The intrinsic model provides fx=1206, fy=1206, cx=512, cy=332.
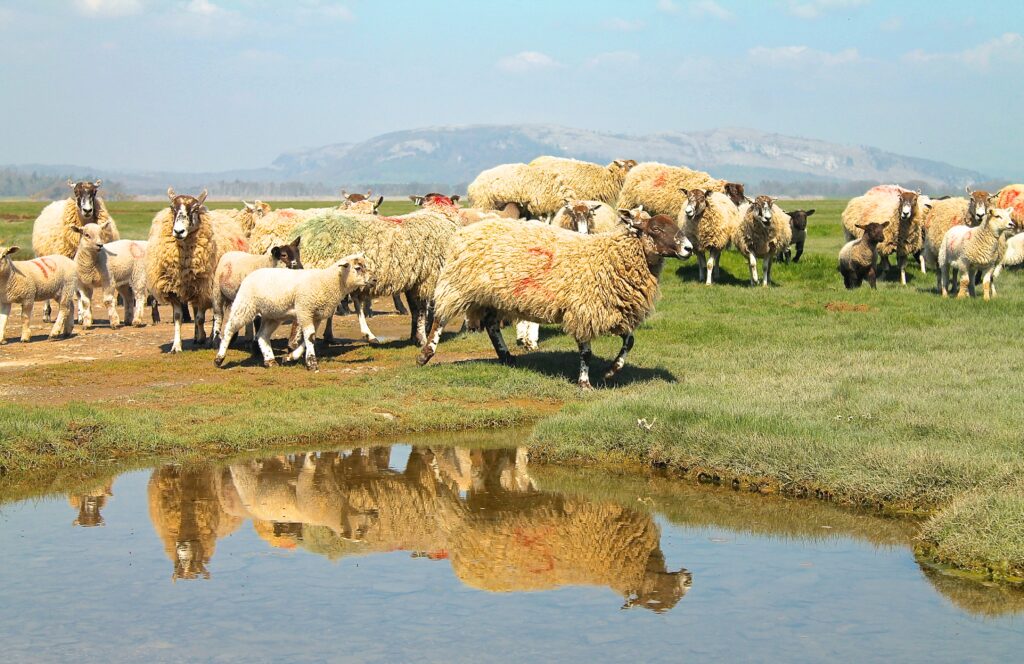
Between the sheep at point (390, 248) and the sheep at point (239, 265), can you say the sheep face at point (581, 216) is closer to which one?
the sheep at point (390, 248)

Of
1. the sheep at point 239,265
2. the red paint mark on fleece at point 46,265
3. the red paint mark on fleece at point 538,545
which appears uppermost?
the sheep at point 239,265

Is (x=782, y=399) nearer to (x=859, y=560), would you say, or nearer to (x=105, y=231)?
(x=859, y=560)

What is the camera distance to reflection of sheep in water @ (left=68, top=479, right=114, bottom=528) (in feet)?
32.2

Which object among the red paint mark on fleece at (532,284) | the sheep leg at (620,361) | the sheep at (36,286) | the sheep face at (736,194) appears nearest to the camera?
the red paint mark on fleece at (532,284)

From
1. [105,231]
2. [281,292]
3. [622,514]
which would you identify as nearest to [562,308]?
[281,292]

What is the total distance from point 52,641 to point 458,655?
2.41 metres

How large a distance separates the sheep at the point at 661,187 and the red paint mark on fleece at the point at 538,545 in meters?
21.1

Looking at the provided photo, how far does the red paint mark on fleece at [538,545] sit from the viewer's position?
8648mm

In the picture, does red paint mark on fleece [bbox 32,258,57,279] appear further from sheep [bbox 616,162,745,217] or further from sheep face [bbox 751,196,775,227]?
sheep [bbox 616,162,745,217]

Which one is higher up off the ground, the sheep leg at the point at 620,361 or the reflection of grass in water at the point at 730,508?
the sheep leg at the point at 620,361

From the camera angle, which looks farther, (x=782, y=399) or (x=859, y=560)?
(x=782, y=399)

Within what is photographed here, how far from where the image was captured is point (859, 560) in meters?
8.77

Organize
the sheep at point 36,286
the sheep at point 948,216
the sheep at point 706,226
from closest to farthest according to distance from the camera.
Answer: the sheep at point 36,286, the sheep at point 948,216, the sheep at point 706,226

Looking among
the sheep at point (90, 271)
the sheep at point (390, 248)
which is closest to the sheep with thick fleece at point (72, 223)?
→ the sheep at point (90, 271)
